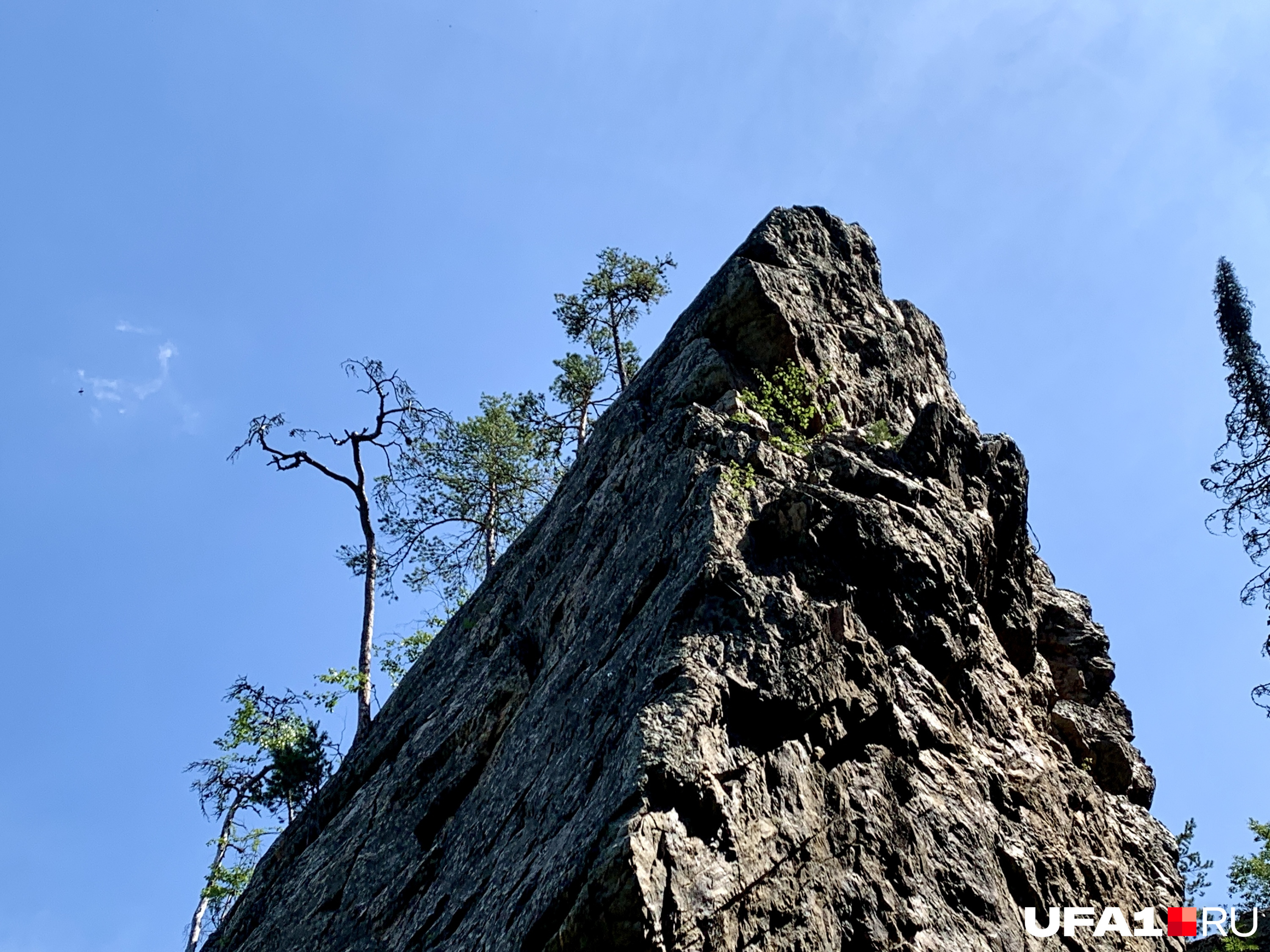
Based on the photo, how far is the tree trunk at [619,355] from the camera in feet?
88.9

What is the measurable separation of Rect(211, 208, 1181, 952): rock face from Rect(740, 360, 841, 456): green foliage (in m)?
0.23

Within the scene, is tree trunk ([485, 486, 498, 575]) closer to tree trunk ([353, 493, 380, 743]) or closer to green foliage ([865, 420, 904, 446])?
tree trunk ([353, 493, 380, 743])

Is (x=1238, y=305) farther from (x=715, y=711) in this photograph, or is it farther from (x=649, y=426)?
(x=715, y=711)

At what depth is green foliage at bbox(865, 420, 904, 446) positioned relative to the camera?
13852 millimetres

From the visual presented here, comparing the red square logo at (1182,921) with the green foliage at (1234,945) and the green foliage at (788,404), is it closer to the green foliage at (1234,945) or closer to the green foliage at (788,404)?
the green foliage at (1234,945)

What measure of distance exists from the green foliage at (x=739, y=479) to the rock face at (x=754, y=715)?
0.13 feet

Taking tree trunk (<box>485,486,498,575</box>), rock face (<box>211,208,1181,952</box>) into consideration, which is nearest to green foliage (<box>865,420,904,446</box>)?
rock face (<box>211,208,1181,952</box>)

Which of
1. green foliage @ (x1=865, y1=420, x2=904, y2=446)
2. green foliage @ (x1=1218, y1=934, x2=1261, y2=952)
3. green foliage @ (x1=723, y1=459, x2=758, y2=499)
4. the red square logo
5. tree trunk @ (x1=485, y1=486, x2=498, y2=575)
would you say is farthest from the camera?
tree trunk @ (x1=485, y1=486, x2=498, y2=575)

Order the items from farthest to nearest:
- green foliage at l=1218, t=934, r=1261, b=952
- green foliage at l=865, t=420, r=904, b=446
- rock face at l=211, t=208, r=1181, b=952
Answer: green foliage at l=1218, t=934, r=1261, b=952, green foliage at l=865, t=420, r=904, b=446, rock face at l=211, t=208, r=1181, b=952

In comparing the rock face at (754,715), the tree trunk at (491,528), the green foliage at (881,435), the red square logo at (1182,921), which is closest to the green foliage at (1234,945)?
the red square logo at (1182,921)

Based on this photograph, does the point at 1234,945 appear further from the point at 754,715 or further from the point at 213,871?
the point at 213,871

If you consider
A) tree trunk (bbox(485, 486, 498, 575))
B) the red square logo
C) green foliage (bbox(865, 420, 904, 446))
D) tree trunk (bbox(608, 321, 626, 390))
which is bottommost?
the red square logo

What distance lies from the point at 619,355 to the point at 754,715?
62.3 ft

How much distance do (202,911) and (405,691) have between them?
11739 mm
